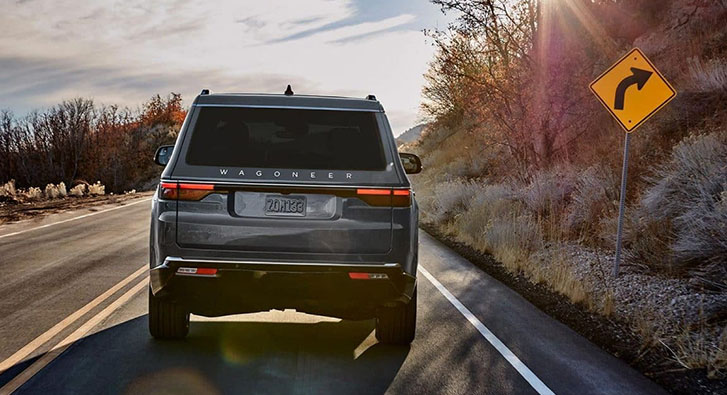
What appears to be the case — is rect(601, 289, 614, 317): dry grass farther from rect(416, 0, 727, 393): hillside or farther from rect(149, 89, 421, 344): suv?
rect(149, 89, 421, 344): suv

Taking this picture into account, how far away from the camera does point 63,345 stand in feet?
20.1

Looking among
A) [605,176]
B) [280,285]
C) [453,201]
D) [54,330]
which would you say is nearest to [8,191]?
[453,201]

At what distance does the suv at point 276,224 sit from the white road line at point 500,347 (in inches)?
40.6

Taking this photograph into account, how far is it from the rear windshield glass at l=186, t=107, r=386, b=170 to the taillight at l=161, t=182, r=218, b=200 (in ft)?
0.61

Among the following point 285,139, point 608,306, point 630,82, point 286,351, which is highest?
point 630,82

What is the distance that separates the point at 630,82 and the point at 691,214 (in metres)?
1.84

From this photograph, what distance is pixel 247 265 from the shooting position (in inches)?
211

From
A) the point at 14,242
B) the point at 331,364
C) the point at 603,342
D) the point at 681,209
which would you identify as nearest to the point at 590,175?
the point at 681,209

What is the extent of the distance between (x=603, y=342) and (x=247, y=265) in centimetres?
343

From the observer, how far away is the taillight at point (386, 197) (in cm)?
545

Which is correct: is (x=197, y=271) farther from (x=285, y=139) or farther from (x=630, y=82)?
(x=630, y=82)

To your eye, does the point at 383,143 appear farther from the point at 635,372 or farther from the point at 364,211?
the point at 635,372

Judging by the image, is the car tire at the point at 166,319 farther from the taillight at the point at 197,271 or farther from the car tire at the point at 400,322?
the car tire at the point at 400,322

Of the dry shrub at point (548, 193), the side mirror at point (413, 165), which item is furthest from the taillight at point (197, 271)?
the dry shrub at point (548, 193)
